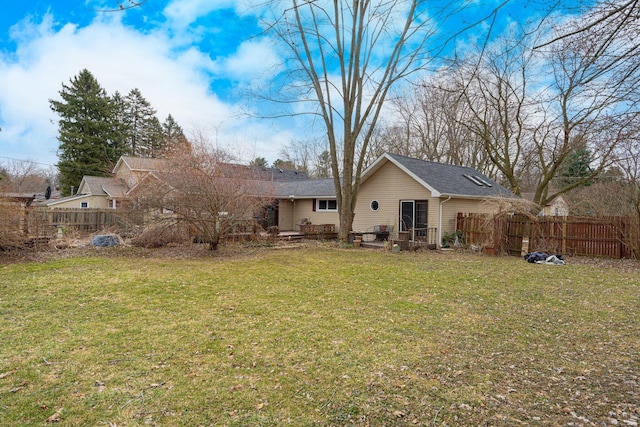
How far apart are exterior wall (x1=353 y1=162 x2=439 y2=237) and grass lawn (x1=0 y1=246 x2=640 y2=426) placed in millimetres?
7428

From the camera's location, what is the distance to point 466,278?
27.2ft

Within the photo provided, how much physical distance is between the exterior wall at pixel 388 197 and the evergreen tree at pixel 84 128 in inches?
963

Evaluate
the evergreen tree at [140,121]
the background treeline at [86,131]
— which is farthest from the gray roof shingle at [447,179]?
the evergreen tree at [140,121]

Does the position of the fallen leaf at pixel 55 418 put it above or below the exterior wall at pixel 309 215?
below

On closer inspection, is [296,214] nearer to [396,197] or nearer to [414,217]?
[396,197]

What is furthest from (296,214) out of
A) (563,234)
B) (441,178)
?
(563,234)

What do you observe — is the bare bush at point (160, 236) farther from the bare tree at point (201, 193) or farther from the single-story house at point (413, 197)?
the single-story house at point (413, 197)

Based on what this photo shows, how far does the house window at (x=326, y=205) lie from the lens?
19.0m

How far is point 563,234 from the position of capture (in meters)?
12.2

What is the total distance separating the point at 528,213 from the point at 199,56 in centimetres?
1226

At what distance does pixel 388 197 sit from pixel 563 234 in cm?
693

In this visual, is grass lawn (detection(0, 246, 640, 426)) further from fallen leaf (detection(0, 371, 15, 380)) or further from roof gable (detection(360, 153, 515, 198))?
roof gable (detection(360, 153, 515, 198))

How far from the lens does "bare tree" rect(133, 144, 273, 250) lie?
1138 cm

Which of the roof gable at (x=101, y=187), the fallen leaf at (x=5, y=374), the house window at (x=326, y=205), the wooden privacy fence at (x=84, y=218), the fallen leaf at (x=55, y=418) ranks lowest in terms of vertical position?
the fallen leaf at (x=55, y=418)
